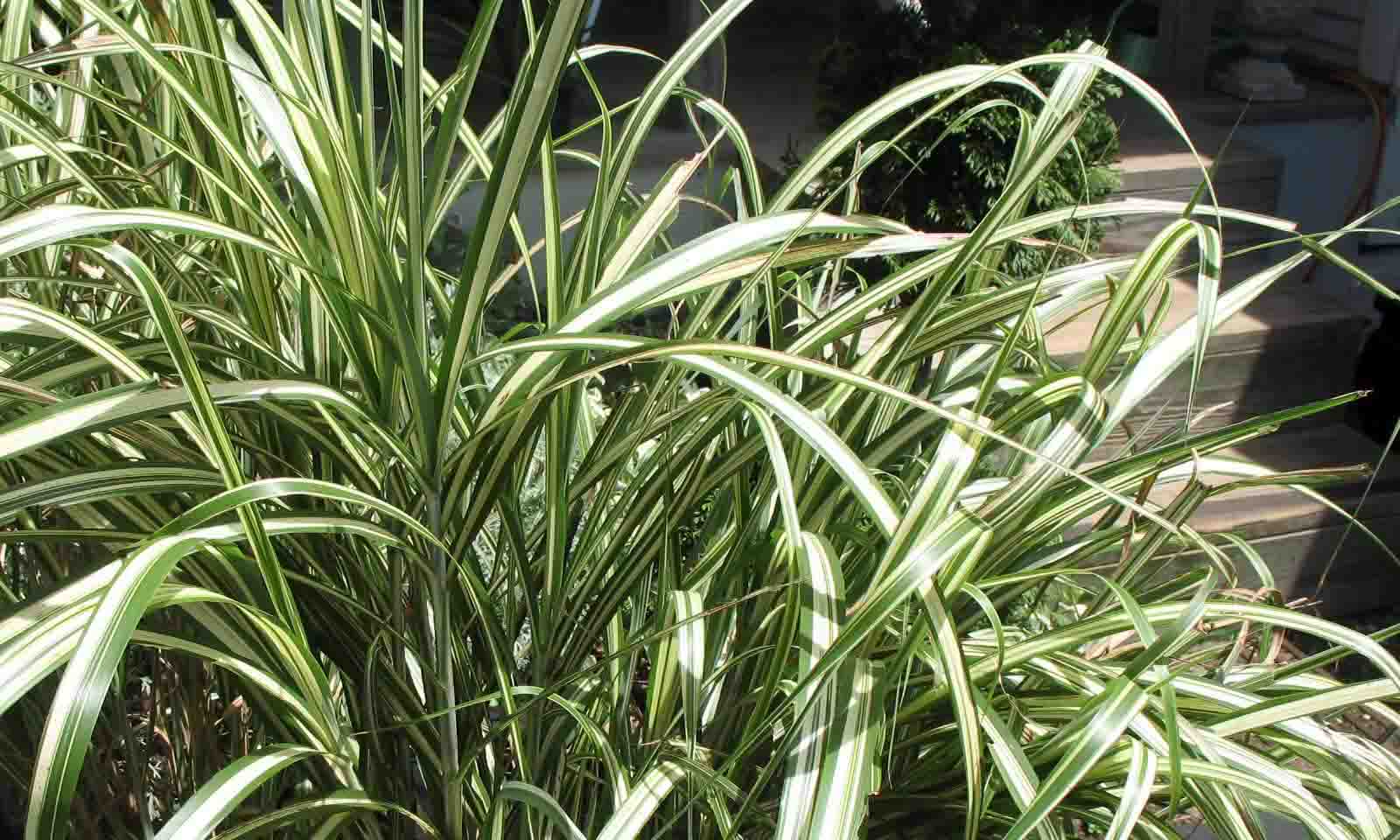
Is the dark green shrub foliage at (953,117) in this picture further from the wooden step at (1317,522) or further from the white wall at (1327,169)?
the white wall at (1327,169)

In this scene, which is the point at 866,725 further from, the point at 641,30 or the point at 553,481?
the point at 641,30

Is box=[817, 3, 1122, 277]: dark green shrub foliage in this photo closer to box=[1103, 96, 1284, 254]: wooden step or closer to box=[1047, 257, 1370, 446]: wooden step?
box=[1047, 257, 1370, 446]: wooden step

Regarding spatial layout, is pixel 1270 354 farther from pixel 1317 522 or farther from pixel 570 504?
pixel 570 504

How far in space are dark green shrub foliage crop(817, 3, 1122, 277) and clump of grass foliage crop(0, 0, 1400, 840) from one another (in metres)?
1.65

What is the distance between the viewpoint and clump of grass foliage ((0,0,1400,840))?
720 millimetres

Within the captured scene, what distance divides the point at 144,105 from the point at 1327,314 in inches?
117

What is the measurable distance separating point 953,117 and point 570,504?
6.46 feet

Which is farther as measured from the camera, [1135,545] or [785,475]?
[1135,545]

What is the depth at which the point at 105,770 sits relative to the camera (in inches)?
51.9

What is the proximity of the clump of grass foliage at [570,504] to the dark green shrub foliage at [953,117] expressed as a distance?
5.41 ft

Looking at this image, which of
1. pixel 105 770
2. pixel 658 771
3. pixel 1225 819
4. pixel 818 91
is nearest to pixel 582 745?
pixel 658 771

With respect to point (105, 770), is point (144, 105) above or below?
above

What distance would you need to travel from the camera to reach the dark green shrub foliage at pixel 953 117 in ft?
8.75

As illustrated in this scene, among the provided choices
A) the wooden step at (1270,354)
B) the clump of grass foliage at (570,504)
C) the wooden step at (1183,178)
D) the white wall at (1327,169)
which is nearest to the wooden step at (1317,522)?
the wooden step at (1270,354)
